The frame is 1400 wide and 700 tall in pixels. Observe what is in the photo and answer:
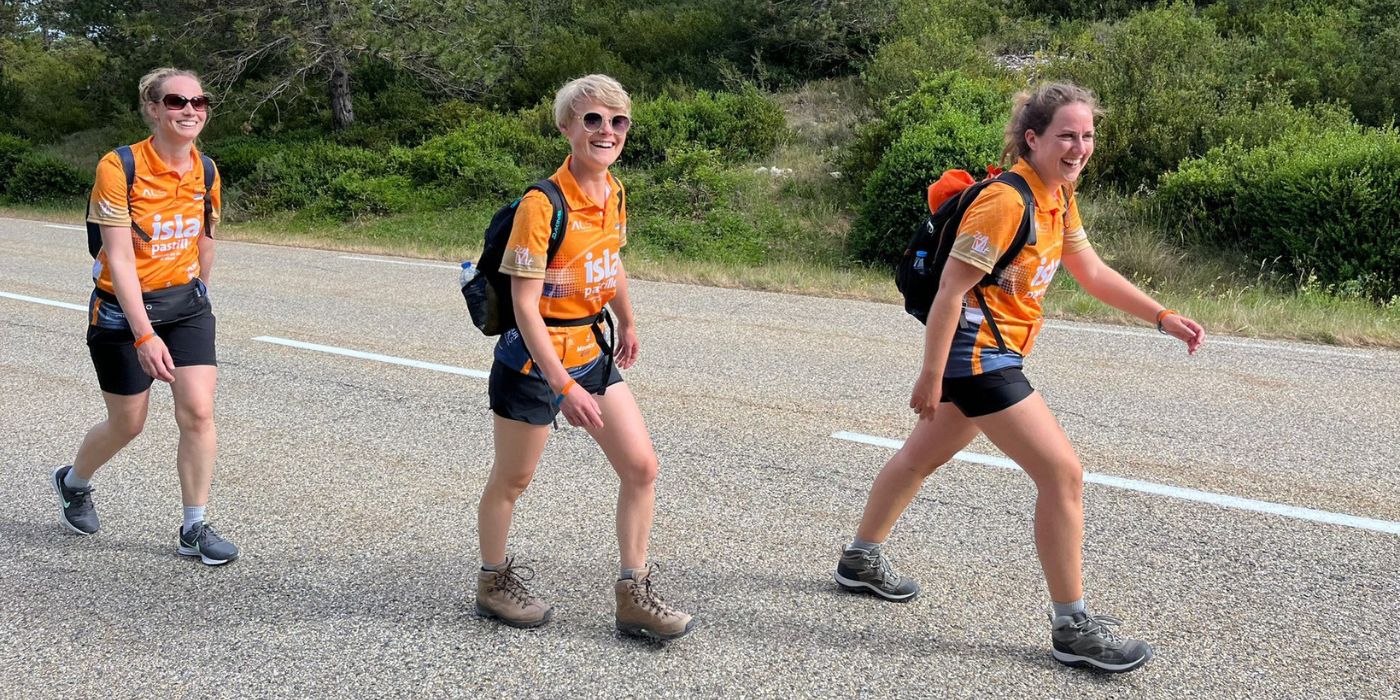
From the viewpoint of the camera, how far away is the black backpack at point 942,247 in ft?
11.0

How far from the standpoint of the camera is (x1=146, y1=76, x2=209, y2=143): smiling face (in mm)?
4164

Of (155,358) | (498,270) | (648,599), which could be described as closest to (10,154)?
(155,358)

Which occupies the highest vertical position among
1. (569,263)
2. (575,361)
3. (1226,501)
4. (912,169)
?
(912,169)

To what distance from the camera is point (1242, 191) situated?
41.6ft

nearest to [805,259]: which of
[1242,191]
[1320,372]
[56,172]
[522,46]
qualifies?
[1242,191]

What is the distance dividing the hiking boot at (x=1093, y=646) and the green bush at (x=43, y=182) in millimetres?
26985

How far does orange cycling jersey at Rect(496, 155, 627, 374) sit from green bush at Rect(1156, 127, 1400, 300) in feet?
33.6

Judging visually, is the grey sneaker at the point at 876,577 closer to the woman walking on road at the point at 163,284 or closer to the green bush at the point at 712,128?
the woman walking on road at the point at 163,284

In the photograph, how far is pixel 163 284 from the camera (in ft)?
→ 14.2

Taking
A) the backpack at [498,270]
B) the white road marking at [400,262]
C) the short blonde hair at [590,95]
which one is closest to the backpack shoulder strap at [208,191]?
the backpack at [498,270]

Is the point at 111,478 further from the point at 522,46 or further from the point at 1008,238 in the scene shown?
the point at 522,46

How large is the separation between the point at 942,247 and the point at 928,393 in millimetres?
471

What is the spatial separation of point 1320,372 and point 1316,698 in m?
4.93

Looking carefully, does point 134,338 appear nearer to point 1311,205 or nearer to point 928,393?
point 928,393
